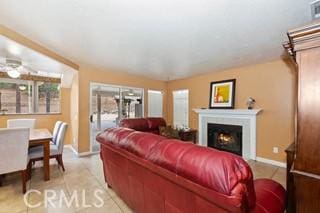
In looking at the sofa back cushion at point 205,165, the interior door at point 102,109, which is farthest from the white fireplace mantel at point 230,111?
the sofa back cushion at point 205,165

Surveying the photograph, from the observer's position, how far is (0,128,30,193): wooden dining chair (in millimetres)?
2465

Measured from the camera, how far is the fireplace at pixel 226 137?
15.1 ft

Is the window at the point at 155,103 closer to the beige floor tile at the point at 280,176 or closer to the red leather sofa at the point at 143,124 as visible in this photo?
the red leather sofa at the point at 143,124

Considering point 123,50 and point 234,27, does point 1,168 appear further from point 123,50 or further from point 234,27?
point 234,27

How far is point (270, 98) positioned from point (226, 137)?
1544 mm

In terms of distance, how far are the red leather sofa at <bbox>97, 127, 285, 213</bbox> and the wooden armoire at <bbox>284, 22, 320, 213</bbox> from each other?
23 cm

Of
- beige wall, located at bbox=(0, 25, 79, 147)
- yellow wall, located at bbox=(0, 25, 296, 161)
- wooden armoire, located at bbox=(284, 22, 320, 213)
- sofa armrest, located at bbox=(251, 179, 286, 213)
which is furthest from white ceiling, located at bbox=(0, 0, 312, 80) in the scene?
sofa armrest, located at bbox=(251, 179, 286, 213)

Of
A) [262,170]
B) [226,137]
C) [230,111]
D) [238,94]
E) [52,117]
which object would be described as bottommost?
[262,170]

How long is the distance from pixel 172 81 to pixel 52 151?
458 centimetres

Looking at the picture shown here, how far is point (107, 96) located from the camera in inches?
209

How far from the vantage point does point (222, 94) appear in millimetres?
4965

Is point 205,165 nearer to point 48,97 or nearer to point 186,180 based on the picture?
point 186,180

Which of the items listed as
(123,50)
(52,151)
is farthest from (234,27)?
(52,151)

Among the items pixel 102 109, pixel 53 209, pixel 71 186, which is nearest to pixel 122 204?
pixel 53 209
